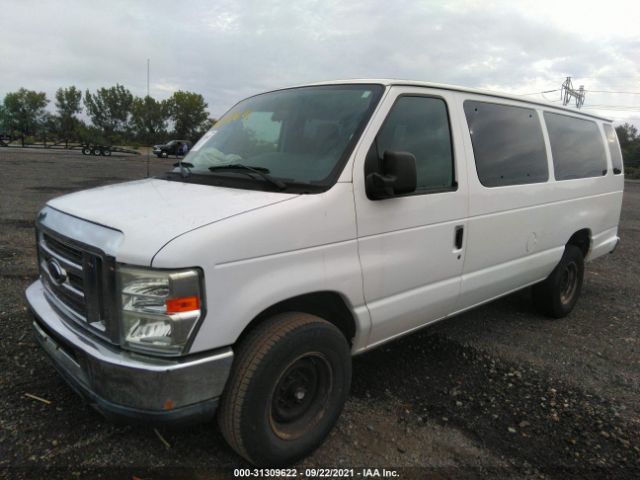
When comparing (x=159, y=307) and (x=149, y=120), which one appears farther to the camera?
(x=149, y=120)

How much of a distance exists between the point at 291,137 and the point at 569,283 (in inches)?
146

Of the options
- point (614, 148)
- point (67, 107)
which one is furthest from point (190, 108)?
point (614, 148)

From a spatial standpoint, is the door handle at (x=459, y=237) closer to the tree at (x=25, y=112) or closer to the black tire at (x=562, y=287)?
the black tire at (x=562, y=287)

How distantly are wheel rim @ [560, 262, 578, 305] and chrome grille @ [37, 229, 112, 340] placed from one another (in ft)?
14.5

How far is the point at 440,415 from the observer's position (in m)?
3.12

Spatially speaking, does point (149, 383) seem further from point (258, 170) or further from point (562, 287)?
point (562, 287)

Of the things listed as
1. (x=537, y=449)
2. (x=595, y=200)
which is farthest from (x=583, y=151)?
(x=537, y=449)

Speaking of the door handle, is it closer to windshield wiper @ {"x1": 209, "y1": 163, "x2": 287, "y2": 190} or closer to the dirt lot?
the dirt lot

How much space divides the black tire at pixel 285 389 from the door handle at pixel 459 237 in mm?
1163

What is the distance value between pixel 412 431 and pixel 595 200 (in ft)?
11.6

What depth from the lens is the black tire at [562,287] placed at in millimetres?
4727

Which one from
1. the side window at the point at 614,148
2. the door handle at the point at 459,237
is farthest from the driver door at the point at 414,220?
the side window at the point at 614,148

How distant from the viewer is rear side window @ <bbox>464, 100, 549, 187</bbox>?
138 inches

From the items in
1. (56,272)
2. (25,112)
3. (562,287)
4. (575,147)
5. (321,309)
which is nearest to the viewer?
(56,272)
